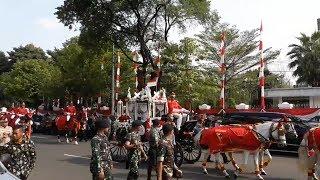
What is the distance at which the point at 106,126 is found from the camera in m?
7.51

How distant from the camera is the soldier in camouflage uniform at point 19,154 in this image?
7.49 metres

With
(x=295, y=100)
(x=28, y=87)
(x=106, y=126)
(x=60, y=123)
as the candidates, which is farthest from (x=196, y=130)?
(x=28, y=87)

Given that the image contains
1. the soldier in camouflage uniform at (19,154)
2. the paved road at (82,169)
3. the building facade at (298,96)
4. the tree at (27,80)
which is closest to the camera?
the soldier in camouflage uniform at (19,154)

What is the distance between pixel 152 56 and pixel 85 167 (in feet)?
62.0

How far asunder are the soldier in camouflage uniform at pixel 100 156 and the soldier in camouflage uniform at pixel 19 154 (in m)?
1.00

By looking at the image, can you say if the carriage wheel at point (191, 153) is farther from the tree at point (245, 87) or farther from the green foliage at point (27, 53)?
the green foliage at point (27, 53)

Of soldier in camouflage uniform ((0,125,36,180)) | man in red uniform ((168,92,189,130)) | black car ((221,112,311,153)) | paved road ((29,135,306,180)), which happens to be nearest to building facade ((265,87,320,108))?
black car ((221,112,311,153))

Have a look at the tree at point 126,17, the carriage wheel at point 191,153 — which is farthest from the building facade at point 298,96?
the carriage wheel at point 191,153

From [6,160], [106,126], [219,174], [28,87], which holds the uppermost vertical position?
[28,87]

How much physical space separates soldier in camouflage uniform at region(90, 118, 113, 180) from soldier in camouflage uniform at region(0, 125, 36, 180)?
1004 millimetres

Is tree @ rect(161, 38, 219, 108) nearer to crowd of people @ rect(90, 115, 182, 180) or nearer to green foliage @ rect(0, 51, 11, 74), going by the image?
crowd of people @ rect(90, 115, 182, 180)

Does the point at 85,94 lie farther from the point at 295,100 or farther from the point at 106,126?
the point at 106,126

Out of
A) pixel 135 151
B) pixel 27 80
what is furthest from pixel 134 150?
pixel 27 80

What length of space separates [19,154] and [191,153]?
872cm
